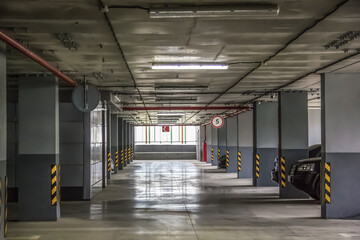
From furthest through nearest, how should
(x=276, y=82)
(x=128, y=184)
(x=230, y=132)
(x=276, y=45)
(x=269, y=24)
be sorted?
(x=230, y=132) < (x=128, y=184) < (x=276, y=82) < (x=276, y=45) < (x=269, y=24)

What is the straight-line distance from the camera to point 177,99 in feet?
57.0

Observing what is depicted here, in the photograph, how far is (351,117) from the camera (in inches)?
414

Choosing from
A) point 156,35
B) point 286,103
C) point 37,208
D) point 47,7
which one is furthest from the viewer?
point 286,103

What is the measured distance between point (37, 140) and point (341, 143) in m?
6.80

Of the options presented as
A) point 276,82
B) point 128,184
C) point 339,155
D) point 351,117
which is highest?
point 276,82

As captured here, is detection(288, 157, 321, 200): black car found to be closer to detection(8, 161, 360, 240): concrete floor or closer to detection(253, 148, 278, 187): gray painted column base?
detection(8, 161, 360, 240): concrete floor

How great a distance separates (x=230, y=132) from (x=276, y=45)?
18.2 metres

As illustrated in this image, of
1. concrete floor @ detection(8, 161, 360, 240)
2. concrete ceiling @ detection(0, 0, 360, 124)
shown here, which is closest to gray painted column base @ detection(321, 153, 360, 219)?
concrete floor @ detection(8, 161, 360, 240)

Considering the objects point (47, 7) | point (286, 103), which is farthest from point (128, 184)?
point (47, 7)

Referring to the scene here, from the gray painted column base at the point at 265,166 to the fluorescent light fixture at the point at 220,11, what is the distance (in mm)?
12433

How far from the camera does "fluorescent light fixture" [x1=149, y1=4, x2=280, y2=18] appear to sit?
5.46 meters

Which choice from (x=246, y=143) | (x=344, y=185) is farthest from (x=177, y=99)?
(x=344, y=185)

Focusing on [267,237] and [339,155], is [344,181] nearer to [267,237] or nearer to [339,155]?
[339,155]

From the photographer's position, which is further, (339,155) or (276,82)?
(276,82)
